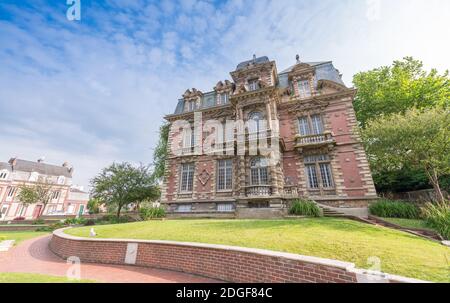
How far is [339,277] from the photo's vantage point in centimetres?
381

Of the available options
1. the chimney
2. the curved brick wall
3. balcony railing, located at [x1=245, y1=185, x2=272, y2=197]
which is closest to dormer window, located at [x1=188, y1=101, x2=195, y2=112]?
balcony railing, located at [x1=245, y1=185, x2=272, y2=197]

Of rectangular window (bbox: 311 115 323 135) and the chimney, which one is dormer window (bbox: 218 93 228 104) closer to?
rectangular window (bbox: 311 115 323 135)

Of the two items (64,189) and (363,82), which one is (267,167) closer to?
(363,82)

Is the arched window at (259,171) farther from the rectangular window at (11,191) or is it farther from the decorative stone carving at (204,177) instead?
the rectangular window at (11,191)

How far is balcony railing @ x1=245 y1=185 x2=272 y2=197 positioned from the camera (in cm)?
1429

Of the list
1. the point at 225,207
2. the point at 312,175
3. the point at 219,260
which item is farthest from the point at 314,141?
the point at 219,260

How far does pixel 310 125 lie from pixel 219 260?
50.3ft

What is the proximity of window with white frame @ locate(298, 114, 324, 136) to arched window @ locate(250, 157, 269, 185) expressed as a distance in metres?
5.13

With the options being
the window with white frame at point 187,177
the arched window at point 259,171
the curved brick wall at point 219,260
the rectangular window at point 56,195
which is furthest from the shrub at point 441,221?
the rectangular window at point 56,195

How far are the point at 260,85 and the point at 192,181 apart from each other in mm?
11695

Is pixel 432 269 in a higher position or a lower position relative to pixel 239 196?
lower

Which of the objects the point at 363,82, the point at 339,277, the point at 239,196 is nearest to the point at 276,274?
the point at 339,277

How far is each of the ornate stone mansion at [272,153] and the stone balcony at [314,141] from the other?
0.08 m

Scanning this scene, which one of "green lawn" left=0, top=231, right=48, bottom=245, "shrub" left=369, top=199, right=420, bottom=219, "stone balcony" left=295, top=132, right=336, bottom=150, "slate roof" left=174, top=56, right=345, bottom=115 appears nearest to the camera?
"shrub" left=369, top=199, right=420, bottom=219
